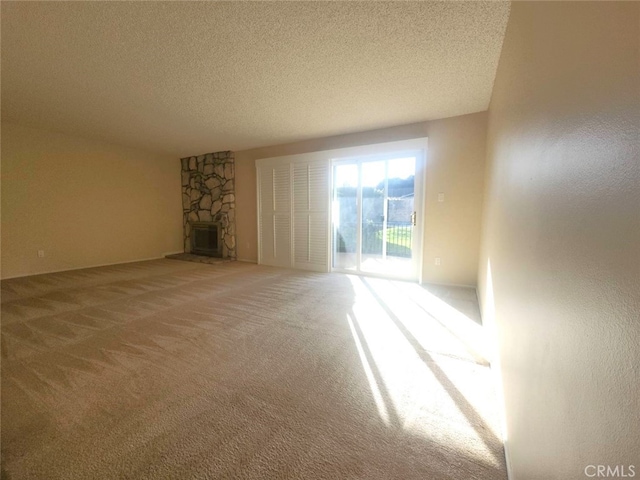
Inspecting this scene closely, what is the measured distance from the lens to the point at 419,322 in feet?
8.25

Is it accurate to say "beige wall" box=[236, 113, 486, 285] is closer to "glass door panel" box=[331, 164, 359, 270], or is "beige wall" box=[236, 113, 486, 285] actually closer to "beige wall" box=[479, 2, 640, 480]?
"glass door panel" box=[331, 164, 359, 270]

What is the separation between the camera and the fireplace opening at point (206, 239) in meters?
5.88

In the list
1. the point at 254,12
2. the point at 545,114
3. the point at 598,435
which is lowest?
the point at 598,435

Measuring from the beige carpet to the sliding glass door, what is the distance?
4.26 feet

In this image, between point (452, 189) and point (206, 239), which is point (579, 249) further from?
point (206, 239)

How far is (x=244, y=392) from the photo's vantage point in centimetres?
153

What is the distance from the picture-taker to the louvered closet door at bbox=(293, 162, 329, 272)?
4516 millimetres

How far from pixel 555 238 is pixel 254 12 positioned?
2050 millimetres

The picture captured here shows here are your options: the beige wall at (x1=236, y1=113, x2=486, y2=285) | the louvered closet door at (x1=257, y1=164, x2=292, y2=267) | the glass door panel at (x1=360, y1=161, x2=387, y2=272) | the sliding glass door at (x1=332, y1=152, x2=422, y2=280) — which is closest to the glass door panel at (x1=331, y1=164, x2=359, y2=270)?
the sliding glass door at (x1=332, y1=152, x2=422, y2=280)

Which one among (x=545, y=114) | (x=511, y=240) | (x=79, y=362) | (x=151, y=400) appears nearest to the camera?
(x=545, y=114)

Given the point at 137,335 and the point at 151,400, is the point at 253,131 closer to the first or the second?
the point at 137,335

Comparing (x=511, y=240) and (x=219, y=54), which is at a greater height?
(x=219, y=54)

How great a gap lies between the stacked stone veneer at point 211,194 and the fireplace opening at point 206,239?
109mm

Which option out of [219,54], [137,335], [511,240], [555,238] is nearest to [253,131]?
[219,54]
